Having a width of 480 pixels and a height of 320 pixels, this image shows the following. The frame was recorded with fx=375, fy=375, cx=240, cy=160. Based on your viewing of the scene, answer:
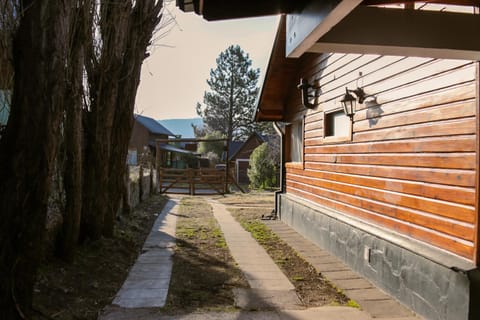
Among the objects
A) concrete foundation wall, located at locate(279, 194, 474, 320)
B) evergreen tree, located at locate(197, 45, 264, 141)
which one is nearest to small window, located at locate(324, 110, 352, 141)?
concrete foundation wall, located at locate(279, 194, 474, 320)

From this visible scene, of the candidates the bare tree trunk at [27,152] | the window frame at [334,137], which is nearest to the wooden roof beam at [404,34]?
the bare tree trunk at [27,152]

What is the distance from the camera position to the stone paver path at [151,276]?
142 inches

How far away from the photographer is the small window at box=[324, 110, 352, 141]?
5.86 metres

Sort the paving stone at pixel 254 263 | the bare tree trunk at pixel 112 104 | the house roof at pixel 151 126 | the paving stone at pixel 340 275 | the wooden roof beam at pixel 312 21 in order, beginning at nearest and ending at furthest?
the wooden roof beam at pixel 312 21
the paving stone at pixel 254 263
the paving stone at pixel 340 275
the bare tree trunk at pixel 112 104
the house roof at pixel 151 126

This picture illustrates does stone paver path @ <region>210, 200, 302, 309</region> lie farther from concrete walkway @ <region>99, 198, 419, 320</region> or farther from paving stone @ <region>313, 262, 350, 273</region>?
paving stone @ <region>313, 262, 350, 273</region>

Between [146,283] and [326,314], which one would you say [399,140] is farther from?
[146,283]

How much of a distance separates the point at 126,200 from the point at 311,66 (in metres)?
4.79

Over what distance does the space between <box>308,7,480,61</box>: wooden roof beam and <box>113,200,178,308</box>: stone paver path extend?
279cm

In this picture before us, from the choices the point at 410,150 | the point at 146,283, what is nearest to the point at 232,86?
the point at 410,150

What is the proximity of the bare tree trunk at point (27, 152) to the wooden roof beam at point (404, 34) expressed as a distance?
1.86 metres

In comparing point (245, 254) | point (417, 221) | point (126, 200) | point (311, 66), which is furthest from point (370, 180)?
point (126, 200)

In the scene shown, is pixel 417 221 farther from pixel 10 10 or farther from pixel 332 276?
pixel 10 10

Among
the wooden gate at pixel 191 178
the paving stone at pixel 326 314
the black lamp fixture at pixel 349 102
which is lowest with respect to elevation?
the paving stone at pixel 326 314

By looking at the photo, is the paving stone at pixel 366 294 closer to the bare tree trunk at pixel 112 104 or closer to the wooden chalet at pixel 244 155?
the bare tree trunk at pixel 112 104
